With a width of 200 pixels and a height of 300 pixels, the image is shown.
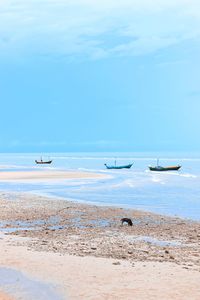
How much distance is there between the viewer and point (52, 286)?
41.9 ft

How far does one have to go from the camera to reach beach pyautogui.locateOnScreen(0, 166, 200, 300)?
12.3m

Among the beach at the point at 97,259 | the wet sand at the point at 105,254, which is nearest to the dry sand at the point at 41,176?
the wet sand at the point at 105,254

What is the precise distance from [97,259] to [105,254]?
2.79 feet

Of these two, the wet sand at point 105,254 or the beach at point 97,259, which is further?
the wet sand at point 105,254

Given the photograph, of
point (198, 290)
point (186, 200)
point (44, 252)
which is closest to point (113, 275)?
point (198, 290)

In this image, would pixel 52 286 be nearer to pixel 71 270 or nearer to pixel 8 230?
pixel 71 270

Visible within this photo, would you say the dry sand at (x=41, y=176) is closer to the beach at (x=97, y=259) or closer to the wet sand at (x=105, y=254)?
the wet sand at (x=105, y=254)

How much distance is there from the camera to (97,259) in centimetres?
1538

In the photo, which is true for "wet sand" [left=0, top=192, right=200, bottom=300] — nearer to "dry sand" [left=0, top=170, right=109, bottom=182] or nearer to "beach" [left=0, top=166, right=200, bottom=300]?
"beach" [left=0, top=166, right=200, bottom=300]

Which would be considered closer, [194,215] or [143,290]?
[143,290]

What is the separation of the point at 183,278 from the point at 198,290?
3.13 feet

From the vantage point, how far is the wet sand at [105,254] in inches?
490

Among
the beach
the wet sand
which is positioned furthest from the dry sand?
the beach

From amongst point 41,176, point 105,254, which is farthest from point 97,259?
point 41,176
